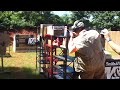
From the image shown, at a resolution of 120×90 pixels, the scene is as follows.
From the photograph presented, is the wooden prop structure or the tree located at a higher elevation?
the tree

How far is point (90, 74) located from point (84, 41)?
0.40 meters

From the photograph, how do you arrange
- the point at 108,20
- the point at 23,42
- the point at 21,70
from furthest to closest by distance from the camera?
the point at 108,20
the point at 23,42
the point at 21,70

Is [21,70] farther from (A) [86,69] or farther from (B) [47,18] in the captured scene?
(A) [86,69]

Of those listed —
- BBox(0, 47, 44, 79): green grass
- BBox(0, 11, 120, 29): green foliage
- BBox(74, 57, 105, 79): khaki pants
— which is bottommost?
BBox(0, 47, 44, 79): green grass

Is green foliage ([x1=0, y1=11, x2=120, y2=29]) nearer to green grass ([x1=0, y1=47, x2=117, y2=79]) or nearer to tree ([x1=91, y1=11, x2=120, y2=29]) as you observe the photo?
tree ([x1=91, y1=11, x2=120, y2=29])

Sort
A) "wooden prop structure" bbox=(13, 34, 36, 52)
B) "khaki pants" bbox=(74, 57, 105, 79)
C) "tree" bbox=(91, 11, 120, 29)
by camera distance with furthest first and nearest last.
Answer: "tree" bbox=(91, 11, 120, 29)
"wooden prop structure" bbox=(13, 34, 36, 52)
"khaki pants" bbox=(74, 57, 105, 79)

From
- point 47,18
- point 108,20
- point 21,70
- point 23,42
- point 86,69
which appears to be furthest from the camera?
point 108,20

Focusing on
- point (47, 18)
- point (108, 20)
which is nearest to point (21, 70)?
point (47, 18)

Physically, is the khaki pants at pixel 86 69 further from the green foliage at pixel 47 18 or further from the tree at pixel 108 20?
the tree at pixel 108 20

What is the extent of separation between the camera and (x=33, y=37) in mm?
11469

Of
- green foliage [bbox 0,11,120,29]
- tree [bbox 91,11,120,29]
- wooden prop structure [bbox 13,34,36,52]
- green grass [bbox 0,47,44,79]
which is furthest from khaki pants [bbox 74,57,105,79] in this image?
tree [bbox 91,11,120,29]
